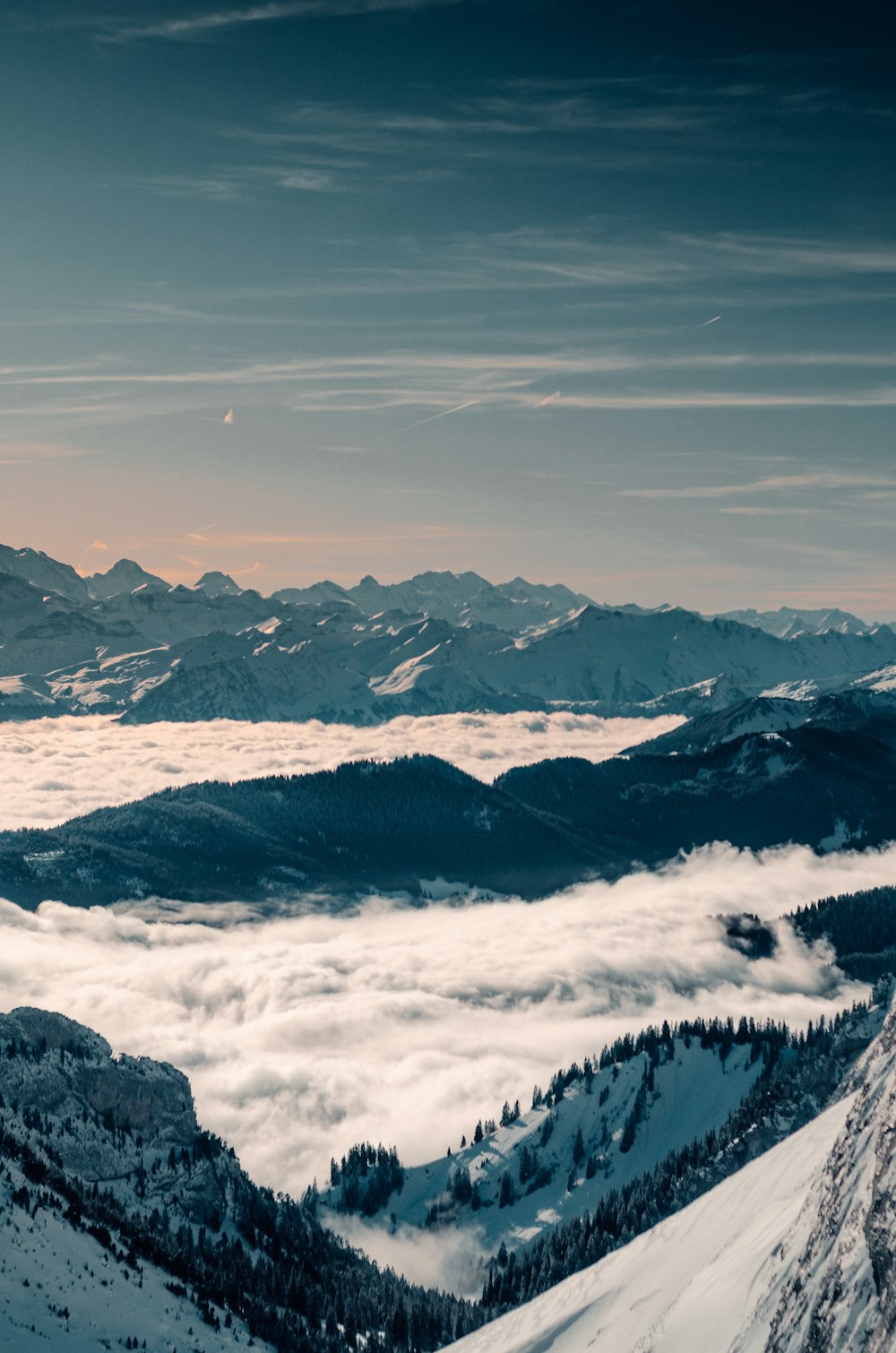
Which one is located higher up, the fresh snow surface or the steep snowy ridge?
the steep snowy ridge

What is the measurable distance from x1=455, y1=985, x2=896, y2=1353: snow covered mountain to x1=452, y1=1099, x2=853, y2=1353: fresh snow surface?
0.90ft

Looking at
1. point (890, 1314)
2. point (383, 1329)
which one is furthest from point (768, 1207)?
point (383, 1329)

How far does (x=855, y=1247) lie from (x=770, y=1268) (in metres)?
33.4

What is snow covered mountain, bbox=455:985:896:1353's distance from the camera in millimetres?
58344

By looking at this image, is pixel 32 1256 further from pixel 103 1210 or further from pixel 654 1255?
pixel 654 1255

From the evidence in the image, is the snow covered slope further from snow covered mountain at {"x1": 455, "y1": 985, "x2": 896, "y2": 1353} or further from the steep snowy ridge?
the steep snowy ridge

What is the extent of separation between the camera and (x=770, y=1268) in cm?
8900

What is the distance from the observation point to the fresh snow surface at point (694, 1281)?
92.5 meters

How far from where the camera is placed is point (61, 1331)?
5492 inches

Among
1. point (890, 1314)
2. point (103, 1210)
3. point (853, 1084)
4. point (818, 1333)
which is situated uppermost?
point (890, 1314)

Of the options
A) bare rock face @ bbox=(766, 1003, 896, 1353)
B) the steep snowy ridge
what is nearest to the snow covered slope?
the steep snowy ridge

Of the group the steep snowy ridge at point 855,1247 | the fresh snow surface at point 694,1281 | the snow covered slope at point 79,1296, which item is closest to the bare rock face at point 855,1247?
the steep snowy ridge at point 855,1247

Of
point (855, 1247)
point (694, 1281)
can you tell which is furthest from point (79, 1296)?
point (855, 1247)

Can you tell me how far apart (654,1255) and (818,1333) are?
267 feet
